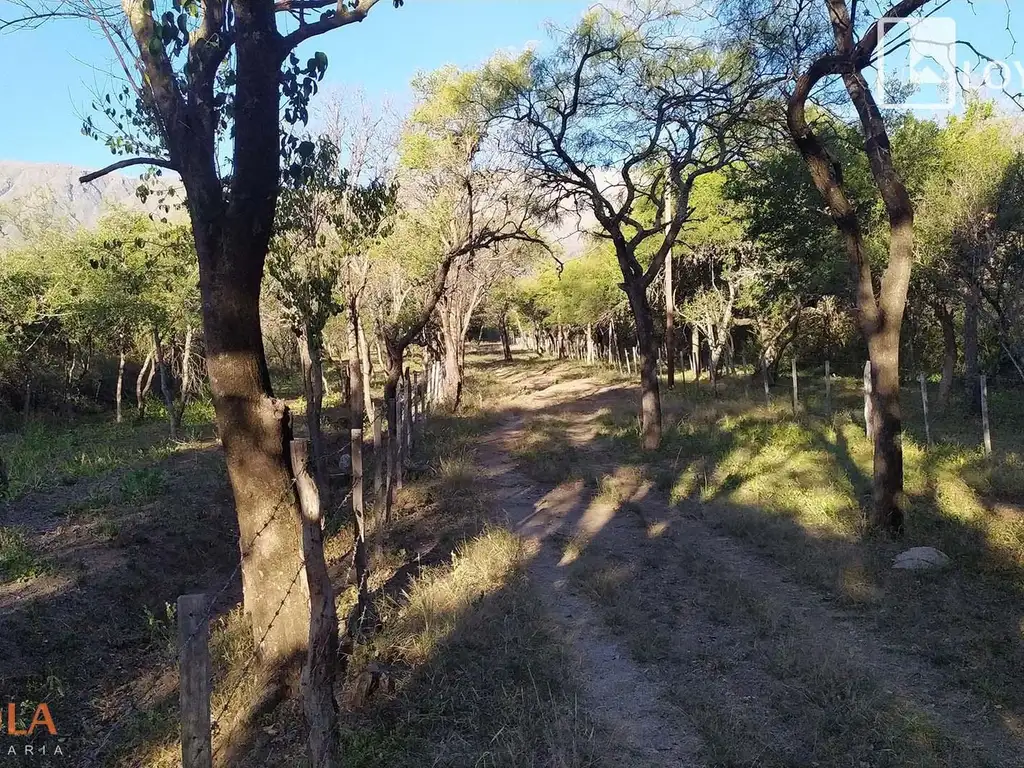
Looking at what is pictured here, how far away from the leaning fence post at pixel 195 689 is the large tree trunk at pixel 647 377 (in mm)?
11852

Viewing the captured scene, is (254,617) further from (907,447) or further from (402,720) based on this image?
(907,447)

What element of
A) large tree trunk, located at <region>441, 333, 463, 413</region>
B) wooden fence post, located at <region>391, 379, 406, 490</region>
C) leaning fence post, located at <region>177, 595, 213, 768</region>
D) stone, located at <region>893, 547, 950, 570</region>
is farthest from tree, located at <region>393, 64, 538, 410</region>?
leaning fence post, located at <region>177, 595, 213, 768</region>

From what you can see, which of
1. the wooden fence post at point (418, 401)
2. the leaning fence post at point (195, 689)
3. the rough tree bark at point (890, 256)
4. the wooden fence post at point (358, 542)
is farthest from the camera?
the wooden fence post at point (418, 401)

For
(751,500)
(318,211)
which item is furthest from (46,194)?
(751,500)

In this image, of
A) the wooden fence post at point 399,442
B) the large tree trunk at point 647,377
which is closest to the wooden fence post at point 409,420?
the wooden fence post at point 399,442

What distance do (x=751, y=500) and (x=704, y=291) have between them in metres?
21.6

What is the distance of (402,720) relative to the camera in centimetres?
454

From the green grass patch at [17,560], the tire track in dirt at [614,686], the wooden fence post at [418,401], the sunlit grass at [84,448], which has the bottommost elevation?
the tire track in dirt at [614,686]

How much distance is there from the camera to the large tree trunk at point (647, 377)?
46.8 feet

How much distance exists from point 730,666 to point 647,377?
9648 mm

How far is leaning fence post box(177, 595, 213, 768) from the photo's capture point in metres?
3.08

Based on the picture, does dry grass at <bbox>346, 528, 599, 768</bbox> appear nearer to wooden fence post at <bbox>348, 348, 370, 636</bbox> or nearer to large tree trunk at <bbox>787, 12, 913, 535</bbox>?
wooden fence post at <bbox>348, 348, 370, 636</bbox>

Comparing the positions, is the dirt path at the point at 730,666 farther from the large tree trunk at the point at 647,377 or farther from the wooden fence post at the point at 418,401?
the wooden fence post at the point at 418,401

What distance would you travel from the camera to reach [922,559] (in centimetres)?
691
